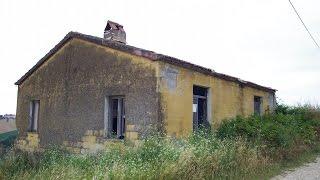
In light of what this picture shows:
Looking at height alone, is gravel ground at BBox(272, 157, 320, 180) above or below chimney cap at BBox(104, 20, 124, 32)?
below

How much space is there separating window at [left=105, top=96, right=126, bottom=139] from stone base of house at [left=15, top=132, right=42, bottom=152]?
13.5 feet

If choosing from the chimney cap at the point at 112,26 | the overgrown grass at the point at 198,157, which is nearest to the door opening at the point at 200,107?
the overgrown grass at the point at 198,157

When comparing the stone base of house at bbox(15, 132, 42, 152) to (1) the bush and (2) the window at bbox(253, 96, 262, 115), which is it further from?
(2) the window at bbox(253, 96, 262, 115)

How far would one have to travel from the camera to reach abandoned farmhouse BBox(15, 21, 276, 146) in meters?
11.6

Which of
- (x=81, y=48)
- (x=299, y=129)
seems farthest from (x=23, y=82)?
(x=299, y=129)

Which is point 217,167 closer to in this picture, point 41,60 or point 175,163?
point 175,163

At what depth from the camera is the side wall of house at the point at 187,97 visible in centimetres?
1145

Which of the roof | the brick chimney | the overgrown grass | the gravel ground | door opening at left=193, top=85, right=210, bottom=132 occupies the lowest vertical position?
the gravel ground

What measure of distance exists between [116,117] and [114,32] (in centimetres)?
385

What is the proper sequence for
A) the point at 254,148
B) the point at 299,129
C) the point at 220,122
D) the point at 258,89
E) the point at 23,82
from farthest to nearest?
the point at 258,89, the point at 23,82, the point at 299,129, the point at 220,122, the point at 254,148

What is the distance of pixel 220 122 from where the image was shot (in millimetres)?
14250

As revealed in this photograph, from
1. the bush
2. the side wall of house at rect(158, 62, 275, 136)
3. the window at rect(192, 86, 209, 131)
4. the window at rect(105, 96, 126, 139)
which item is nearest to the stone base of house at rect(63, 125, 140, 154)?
the window at rect(105, 96, 126, 139)

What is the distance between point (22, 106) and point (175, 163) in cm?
1052

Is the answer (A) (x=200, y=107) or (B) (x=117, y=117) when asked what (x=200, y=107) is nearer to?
(A) (x=200, y=107)
